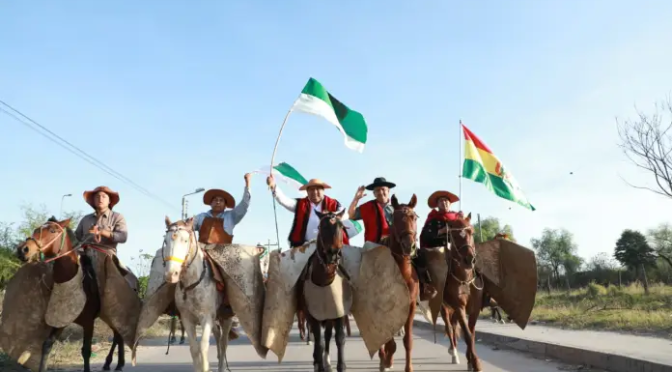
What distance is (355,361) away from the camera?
402 inches

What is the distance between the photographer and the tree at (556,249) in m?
75.3

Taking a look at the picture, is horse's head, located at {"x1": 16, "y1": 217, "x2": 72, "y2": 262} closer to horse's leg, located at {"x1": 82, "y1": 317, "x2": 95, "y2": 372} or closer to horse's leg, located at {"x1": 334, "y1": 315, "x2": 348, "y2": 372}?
horse's leg, located at {"x1": 82, "y1": 317, "x2": 95, "y2": 372}

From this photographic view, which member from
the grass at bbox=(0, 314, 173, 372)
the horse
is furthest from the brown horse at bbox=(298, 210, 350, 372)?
the grass at bbox=(0, 314, 173, 372)

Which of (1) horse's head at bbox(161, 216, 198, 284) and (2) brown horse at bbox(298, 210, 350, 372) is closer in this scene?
(1) horse's head at bbox(161, 216, 198, 284)

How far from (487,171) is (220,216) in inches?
296

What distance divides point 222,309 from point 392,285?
8.23 ft

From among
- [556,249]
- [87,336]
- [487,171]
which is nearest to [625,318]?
[487,171]

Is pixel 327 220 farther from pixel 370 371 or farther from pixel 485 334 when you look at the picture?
pixel 485 334

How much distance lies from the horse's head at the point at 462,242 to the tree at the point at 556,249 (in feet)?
238

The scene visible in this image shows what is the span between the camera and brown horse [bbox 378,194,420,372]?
691 centimetres

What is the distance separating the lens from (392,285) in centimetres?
735

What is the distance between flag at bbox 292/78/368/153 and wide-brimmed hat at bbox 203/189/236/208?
251 cm

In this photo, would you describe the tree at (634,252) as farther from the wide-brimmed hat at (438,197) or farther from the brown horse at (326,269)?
Result: the brown horse at (326,269)

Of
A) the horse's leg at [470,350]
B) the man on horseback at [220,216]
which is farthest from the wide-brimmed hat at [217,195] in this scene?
the horse's leg at [470,350]
